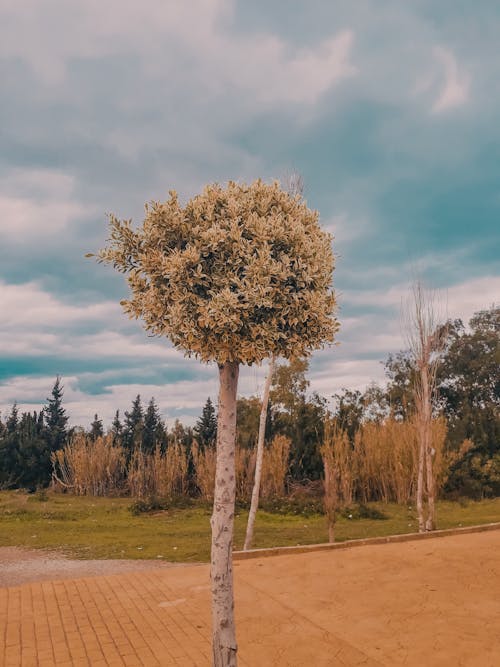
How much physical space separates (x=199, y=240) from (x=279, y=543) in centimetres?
1065

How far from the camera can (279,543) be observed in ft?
44.3

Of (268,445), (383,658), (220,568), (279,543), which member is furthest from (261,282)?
(268,445)

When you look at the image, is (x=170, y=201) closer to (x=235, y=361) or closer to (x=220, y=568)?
(x=235, y=361)

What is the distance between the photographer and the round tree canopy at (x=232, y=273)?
4539 millimetres

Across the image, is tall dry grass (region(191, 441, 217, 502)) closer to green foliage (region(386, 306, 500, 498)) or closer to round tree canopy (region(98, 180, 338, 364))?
green foliage (region(386, 306, 500, 498))

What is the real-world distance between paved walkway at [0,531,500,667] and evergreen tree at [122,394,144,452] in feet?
74.6

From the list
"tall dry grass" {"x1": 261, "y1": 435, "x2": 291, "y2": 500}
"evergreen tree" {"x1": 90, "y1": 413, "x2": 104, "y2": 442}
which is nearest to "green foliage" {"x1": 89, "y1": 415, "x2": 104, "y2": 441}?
"evergreen tree" {"x1": 90, "y1": 413, "x2": 104, "y2": 442}

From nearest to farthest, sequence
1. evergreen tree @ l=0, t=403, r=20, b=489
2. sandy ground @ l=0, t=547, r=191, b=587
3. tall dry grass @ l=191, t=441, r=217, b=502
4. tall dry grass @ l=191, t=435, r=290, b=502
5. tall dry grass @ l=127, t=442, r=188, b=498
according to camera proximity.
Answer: sandy ground @ l=0, t=547, r=191, b=587 → tall dry grass @ l=191, t=435, r=290, b=502 → tall dry grass @ l=191, t=441, r=217, b=502 → tall dry grass @ l=127, t=442, r=188, b=498 → evergreen tree @ l=0, t=403, r=20, b=489

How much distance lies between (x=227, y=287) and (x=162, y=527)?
14246 mm

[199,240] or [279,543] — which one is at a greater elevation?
[199,240]

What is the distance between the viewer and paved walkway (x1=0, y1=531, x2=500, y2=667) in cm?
571

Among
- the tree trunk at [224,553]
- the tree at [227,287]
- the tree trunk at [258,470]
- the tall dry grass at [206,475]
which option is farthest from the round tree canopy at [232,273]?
the tall dry grass at [206,475]

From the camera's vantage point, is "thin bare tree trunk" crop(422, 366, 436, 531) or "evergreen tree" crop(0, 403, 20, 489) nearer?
"thin bare tree trunk" crop(422, 366, 436, 531)

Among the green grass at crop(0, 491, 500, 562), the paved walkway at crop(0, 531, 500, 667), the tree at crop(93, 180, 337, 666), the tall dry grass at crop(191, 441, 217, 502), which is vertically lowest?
the green grass at crop(0, 491, 500, 562)
